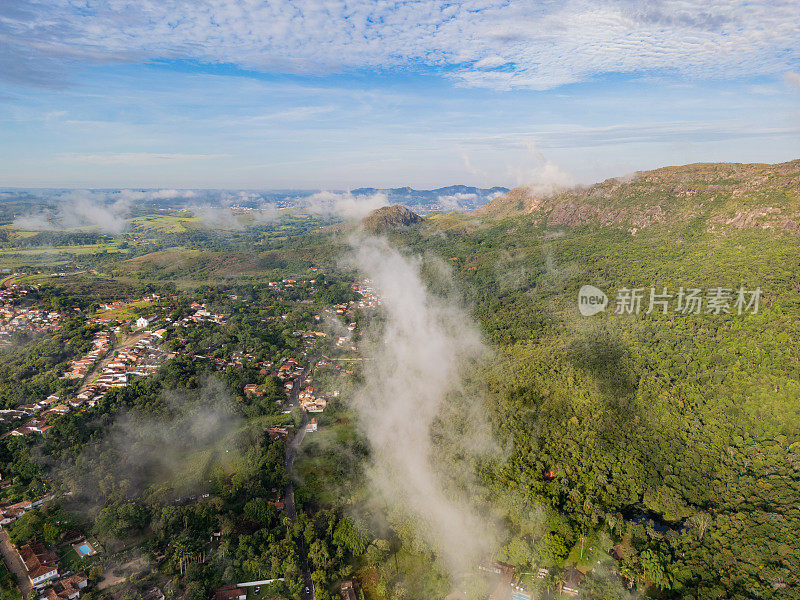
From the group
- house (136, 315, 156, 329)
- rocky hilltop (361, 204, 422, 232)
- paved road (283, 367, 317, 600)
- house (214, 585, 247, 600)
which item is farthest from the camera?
rocky hilltop (361, 204, 422, 232)

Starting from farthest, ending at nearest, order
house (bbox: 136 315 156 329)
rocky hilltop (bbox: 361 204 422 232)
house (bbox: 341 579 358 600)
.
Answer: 1. rocky hilltop (bbox: 361 204 422 232)
2. house (bbox: 136 315 156 329)
3. house (bbox: 341 579 358 600)

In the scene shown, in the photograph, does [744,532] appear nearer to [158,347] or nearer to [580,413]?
[580,413]

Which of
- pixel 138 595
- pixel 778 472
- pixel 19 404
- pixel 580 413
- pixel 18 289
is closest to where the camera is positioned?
pixel 138 595

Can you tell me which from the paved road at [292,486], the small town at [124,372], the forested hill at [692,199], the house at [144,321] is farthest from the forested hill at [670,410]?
the house at [144,321]

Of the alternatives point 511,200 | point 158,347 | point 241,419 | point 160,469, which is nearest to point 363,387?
point 241,419

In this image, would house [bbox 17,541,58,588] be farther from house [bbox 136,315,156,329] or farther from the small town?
house [bbox 136,315,156,329]

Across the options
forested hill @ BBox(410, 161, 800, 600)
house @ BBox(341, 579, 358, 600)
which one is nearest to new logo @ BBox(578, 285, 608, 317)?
forested hill @ BBox(410, 161, 800, 600)
